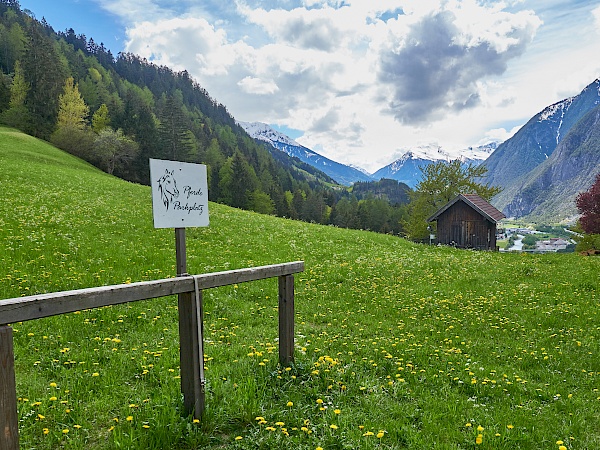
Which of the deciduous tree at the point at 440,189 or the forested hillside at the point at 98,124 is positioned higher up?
the forested hillside at the point at 98,124

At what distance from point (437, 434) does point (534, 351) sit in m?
4.81

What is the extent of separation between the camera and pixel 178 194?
196 inches

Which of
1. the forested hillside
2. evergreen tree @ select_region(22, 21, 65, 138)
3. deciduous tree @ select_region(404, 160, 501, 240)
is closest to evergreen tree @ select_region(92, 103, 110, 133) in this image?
the forested hillside

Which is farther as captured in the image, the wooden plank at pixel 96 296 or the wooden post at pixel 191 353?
the wooden post at pixel 191 353

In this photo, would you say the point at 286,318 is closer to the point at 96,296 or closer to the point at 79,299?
the point at 96,296

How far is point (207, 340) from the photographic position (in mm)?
7871

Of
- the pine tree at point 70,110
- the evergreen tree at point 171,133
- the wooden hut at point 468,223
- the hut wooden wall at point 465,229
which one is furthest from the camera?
the evergreen tree at point 171,133

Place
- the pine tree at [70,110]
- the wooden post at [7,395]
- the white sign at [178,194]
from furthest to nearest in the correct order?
the pine tree at [70,110], the white sign at [178,194], the wooden post at [7,395]

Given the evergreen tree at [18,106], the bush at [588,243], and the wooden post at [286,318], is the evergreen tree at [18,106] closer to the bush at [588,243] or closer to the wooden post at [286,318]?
the wooden post at [286,318]

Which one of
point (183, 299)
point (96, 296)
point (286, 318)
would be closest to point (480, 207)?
point (286, 318)

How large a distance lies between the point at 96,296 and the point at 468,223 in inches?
1733

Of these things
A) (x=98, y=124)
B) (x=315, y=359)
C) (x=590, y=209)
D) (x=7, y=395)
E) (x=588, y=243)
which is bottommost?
(x=588, y=243)

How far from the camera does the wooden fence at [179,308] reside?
3197 millimetres

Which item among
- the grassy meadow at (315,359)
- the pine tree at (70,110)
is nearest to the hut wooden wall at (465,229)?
the grassy meadow at (315,359)
